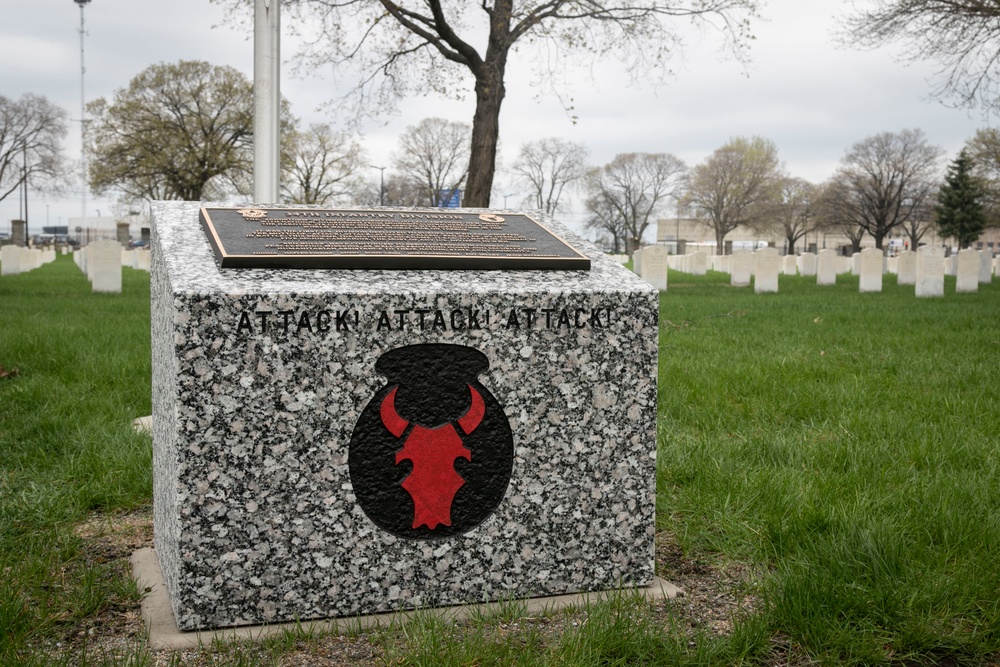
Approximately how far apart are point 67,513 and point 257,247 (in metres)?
1.69

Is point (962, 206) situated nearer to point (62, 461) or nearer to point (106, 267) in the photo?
point (106, 267)

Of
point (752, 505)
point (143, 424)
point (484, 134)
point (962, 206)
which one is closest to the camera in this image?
point (752, 505)

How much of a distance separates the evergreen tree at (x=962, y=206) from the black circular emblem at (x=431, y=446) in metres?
49.5

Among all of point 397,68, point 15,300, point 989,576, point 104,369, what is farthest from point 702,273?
point 989,576

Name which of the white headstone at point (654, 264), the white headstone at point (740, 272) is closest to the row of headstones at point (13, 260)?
the white headstone at point (654, 264)

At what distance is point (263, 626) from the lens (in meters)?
2.62

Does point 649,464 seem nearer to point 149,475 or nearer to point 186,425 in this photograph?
point 186,425

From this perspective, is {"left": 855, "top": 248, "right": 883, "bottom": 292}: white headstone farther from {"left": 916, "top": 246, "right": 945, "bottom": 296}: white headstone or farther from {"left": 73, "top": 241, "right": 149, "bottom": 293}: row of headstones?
{"left": 73, "top": 241, "right": 149, "bottom": 293}: row of headstones

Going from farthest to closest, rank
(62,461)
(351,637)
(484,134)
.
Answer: (484,134) < (62,461) < (351,637)

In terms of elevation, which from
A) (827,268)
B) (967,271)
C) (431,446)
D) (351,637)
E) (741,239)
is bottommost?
(351,637)

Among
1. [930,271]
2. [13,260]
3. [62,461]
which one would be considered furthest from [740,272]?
[13,260]

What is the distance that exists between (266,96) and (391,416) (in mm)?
3667

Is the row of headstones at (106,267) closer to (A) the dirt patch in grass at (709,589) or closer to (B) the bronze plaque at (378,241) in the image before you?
(B) the bronze plaque at (378,241)

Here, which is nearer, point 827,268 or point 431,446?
point 431,446
